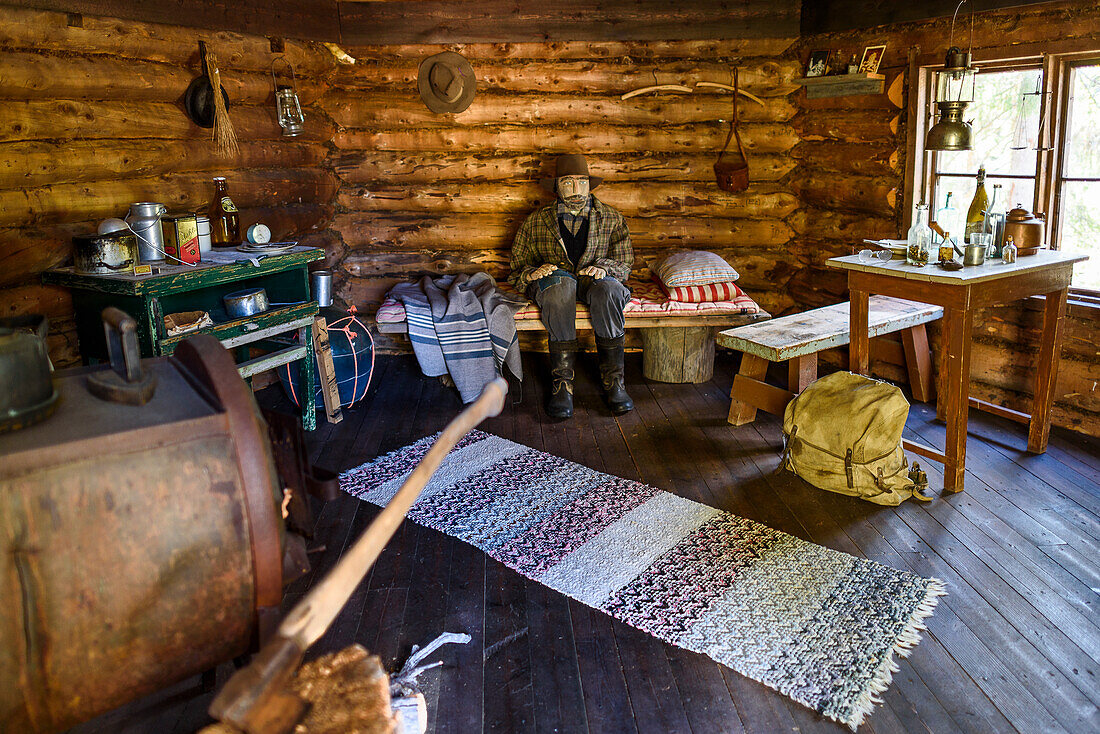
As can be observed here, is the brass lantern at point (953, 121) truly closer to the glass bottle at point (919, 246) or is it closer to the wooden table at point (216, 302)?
the glass bottle at point (919, 246)

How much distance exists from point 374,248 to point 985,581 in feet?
14.9

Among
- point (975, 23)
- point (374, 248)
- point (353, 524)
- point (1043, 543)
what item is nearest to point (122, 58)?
point (374, 248)

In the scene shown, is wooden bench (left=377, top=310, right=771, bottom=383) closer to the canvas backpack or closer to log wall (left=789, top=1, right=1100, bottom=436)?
log wall (left=789, top=1, right=1100, bottom=436)

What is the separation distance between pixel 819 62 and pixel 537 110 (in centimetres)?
191

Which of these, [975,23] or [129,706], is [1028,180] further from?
[129,706]

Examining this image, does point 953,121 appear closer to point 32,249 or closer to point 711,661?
point 711,661

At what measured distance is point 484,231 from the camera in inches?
233

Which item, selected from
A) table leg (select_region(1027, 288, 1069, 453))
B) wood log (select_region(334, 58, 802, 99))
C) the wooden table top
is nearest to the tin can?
wood log (select_region(334, 58, 802, 99))

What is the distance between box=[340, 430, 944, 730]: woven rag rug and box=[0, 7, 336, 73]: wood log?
243 centimetres

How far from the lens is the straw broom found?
4512 mm

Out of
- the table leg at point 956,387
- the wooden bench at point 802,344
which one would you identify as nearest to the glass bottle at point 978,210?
the table leg at point 956,387

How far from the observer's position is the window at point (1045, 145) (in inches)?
160

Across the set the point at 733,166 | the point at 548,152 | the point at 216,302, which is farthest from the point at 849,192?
the point at 216,302

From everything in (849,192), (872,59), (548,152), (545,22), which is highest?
(545,22)
